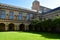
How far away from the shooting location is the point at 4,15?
32.5 metres

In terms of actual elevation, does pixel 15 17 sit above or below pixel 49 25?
above

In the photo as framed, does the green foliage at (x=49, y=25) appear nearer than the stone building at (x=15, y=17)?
Yes

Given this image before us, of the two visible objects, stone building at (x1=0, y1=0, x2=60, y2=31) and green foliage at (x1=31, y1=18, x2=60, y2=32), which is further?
stone building at (x1=0, y1=0, x2=60, y2=31)

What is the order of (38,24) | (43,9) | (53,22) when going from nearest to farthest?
1. (53,22)
2. (38,24)
3. (43,9)

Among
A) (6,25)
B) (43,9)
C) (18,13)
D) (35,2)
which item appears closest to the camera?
(6,25)

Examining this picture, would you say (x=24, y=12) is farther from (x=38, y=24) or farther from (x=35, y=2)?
(x=35, y=2)

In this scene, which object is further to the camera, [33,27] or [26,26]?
[26,26]

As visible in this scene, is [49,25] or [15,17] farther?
[15,17]

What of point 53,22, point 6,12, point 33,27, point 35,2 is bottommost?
point 33,27

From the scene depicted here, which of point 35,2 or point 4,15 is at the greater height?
point 35,2

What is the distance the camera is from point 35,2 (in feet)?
145

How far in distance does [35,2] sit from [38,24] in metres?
16.6

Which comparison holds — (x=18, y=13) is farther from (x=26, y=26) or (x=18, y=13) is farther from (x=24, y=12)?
(x=26, y=26)

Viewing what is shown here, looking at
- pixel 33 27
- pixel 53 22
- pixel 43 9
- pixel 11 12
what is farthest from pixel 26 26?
pixel 43 9
